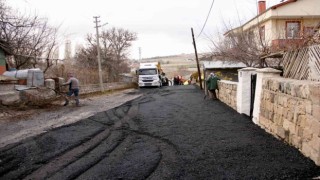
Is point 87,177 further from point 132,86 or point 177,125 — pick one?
point 132,86

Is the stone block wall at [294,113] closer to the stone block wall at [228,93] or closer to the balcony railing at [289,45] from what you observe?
the balcony railing at [289,45]

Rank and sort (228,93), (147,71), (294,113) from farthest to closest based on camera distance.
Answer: (147,71), (228,93), (294,113)

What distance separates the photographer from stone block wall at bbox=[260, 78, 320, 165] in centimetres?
574

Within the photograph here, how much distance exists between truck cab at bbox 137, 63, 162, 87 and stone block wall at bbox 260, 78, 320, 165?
28.8 metres

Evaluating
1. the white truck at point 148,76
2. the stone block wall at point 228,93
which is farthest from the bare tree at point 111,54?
the stone block wall at point 228,93

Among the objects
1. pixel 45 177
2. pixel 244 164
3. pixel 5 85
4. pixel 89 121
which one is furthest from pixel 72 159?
pixel 5 85

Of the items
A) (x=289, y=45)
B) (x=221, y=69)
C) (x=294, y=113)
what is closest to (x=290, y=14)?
(x=221, y=69)

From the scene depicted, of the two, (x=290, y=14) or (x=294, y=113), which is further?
(x=290, y=14)

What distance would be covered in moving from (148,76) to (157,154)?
1223 inches

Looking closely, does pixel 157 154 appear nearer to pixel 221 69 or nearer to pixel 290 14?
pixel 290 14

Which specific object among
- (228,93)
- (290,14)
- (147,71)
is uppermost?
Result: (290,14)

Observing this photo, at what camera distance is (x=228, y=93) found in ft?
49.6

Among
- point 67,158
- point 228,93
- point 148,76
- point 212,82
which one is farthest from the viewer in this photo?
point 148,76

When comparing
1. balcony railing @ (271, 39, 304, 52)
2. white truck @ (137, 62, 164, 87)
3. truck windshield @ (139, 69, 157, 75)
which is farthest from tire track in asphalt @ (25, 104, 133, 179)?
truck windshield @ (139, 69, 157, 75)
